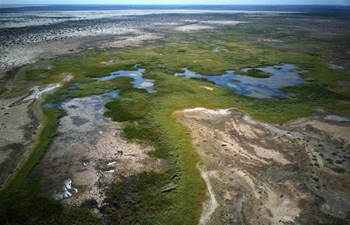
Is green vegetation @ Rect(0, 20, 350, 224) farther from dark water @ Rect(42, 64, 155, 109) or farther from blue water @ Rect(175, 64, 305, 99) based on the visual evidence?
blue water @ Rect(175, 64, 305, 99)

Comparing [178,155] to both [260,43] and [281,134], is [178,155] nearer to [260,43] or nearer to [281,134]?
[281,134]

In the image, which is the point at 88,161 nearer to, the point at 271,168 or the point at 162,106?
the point at 162,106

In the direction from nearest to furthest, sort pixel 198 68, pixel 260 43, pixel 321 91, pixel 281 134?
pixel 281 134 < pixel 321 91 < pixel 198 68 < pixel 260 43

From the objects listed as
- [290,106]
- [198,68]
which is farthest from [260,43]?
[290,106]

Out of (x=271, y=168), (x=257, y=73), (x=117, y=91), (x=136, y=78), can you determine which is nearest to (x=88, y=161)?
(x=271, y=168)

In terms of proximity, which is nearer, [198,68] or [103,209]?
[103,209]

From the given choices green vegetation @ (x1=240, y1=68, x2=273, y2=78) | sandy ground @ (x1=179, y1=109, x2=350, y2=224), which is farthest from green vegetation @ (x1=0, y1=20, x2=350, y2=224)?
sandy ground @ (x1=179, y1=109, x2=350, y2=224)

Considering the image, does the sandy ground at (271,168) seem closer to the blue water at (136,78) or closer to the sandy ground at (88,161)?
the sandy ground at (88,161)

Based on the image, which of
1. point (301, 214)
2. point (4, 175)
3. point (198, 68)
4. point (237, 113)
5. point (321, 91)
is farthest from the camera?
point (198, 68)
